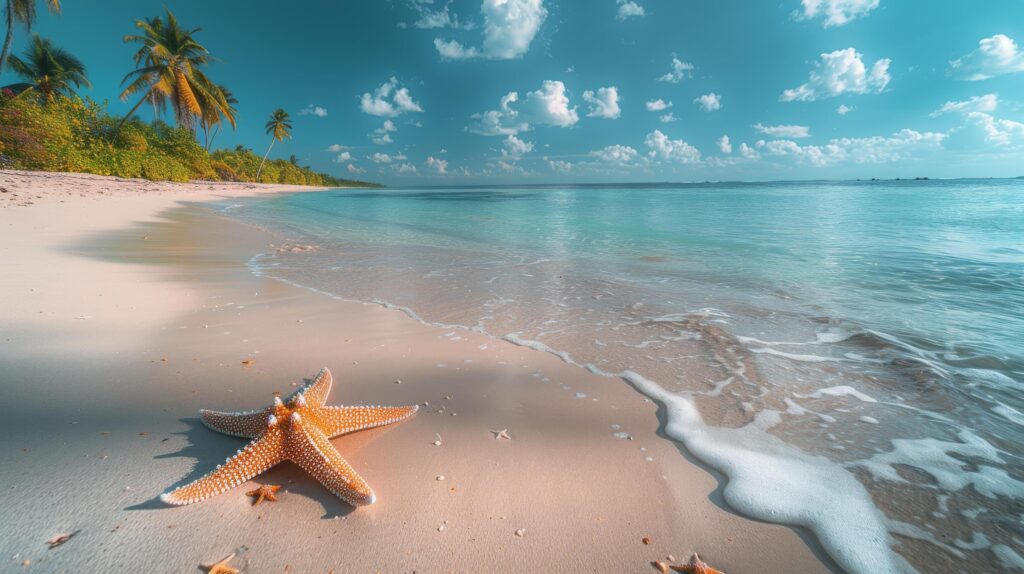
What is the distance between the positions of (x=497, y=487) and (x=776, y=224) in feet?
70.3

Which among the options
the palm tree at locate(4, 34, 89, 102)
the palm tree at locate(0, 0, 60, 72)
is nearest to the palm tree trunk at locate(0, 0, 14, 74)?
the palm tree at locate(0, 0, 60, 72)

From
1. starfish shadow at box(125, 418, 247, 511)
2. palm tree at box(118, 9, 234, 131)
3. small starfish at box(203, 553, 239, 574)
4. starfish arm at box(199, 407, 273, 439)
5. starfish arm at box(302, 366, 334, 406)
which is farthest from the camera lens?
palm tree at box(118, 9, 234, 131)

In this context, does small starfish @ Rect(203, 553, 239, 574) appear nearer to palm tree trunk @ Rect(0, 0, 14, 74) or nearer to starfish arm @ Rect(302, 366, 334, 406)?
starfish arm @ Rect(302, 366, 334, 406)

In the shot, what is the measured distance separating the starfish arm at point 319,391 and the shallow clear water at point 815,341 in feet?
7.51

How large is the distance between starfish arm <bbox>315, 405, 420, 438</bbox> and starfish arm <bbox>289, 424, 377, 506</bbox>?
180 millimetres

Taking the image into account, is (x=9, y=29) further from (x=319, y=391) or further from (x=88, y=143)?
(x=319, y=391)

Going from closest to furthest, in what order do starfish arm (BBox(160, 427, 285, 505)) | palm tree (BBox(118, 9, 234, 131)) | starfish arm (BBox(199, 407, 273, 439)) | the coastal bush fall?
starfish arm (BBox(160, 427, 285, 505)) → starfish arm (BBox(199, 407, 273, 439)) → the coastal bush → palm tree (BBox(118, 9, 234, 131))

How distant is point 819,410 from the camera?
3383mm

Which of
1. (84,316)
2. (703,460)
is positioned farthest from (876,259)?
(84,316)

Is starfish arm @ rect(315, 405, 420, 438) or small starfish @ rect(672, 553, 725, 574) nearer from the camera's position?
small starfish @ rect(672, 553, 725, 574)

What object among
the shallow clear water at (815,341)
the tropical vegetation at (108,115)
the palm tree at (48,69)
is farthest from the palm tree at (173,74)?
the shallow clear water at (815,341)

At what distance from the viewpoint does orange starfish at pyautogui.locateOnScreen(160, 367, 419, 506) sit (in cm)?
203

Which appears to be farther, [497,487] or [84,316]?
[84,316]

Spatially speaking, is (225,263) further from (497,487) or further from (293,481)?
(497,487)
